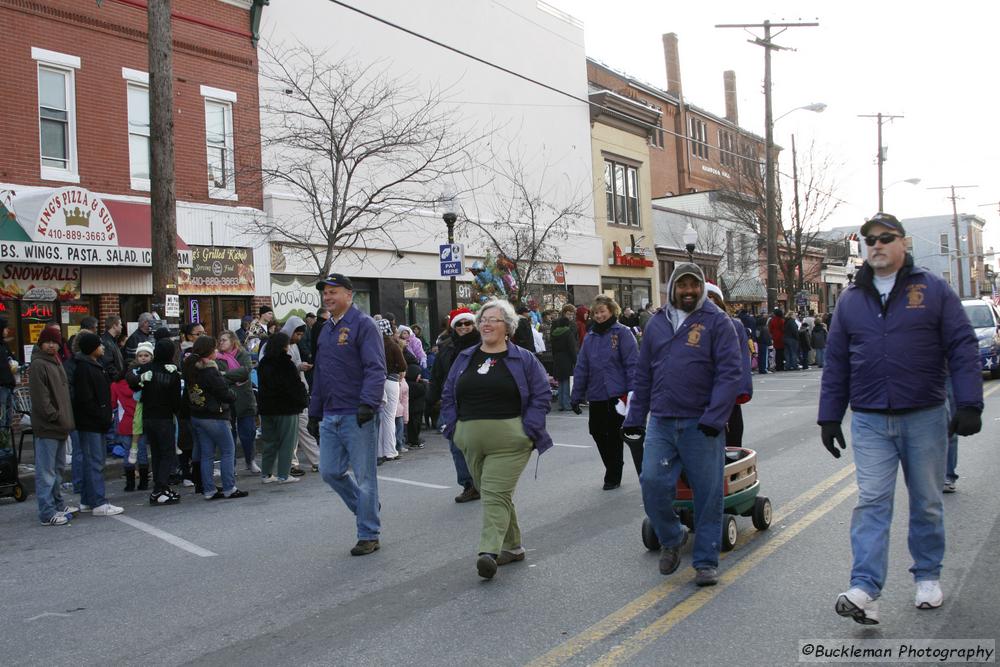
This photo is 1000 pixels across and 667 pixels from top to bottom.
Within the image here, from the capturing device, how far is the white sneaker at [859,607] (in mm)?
4555

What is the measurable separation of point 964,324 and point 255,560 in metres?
5.19

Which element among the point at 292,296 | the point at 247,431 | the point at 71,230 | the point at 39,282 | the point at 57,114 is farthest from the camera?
the point at 292,296

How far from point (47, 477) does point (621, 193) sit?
87.9 feet

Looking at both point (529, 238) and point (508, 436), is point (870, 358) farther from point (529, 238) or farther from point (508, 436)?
point (529, 238)

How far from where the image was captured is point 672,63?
47688 millimetres

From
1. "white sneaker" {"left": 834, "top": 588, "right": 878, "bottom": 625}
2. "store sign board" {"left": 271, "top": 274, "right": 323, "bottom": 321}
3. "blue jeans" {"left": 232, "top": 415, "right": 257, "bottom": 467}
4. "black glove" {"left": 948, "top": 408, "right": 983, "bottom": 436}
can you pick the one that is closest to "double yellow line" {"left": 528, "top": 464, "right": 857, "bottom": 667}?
"white sneaker" {"left": 834, "top": 588, "right": 878, "bottom": 625}

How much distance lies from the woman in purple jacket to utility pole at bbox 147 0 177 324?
612cm

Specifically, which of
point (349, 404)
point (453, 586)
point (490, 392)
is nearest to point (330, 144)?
point (349, 404)

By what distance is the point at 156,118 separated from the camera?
39.5ft

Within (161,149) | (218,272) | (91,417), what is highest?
(161,149)

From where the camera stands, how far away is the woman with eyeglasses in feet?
20.0

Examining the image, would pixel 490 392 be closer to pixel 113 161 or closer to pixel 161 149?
pixel 161 149

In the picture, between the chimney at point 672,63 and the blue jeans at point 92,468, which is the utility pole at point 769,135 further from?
the blue jeans at point 92,468

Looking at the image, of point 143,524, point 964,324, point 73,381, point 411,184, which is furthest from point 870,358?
point 411,184
